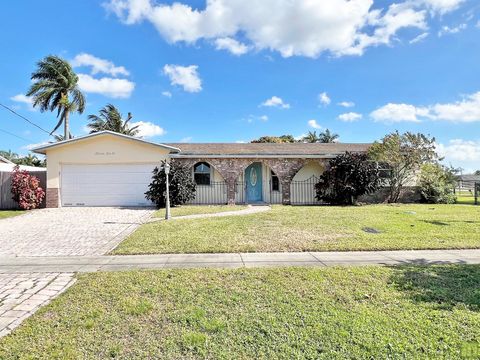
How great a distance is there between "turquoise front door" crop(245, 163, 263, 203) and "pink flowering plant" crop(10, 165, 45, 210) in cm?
1168

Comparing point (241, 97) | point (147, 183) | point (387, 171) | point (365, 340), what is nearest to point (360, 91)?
point (387, 171)

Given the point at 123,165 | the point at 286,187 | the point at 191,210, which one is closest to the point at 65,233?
the point at 191,210

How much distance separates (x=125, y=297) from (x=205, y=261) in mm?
1904

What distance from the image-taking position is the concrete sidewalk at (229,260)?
5.29m

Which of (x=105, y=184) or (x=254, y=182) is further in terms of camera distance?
(x=254, y=182)

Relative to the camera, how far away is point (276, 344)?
2756mm

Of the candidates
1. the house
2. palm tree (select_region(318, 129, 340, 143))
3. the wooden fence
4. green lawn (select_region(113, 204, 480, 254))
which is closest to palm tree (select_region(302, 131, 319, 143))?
palm tree (select_region(318, 129, 340, 143))

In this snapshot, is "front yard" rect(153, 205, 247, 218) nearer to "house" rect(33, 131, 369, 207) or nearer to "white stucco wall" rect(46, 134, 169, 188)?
"house" rect(33, 131, 369, 207)

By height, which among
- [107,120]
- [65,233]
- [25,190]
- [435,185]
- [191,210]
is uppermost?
[107,120]

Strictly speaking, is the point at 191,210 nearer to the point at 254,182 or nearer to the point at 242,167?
the point at 242,167

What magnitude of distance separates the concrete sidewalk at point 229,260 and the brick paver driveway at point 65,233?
2.14ft

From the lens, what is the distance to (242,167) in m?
16.5

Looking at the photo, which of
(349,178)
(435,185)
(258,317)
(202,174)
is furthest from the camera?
(202,174)

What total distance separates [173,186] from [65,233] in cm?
689
